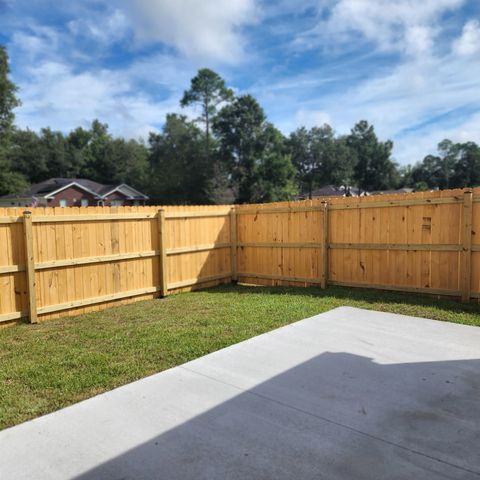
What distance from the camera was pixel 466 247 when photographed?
6.14 metres

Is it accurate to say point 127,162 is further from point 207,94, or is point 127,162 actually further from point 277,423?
point 277,423

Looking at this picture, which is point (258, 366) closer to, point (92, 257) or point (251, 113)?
point (92, 257)

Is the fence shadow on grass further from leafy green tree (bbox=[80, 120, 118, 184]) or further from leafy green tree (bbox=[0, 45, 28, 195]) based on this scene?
leafy green tree (bbox=[80, 120, 118, 184])

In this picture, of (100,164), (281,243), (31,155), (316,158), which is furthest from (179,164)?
(281,243)

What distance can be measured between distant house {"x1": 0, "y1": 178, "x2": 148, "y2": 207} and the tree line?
1.67 meters

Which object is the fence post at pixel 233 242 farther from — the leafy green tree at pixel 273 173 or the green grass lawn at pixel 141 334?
the leafy green tree at pixel 273 173

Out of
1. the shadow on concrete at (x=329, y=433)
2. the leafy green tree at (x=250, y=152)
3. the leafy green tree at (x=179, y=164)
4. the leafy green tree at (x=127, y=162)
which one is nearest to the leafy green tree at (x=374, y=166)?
the leafy green tree at (x=250, y=152)

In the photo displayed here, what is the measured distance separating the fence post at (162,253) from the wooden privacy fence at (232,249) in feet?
0.08

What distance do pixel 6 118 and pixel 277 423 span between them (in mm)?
33783

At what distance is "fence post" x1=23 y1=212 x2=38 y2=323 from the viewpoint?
5582 mm

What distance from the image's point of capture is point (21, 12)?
9.28 metres

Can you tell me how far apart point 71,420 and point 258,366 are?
1684 millimetres

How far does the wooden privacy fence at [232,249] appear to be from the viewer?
581 cm

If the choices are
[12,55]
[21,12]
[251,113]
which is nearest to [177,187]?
[251,113]
